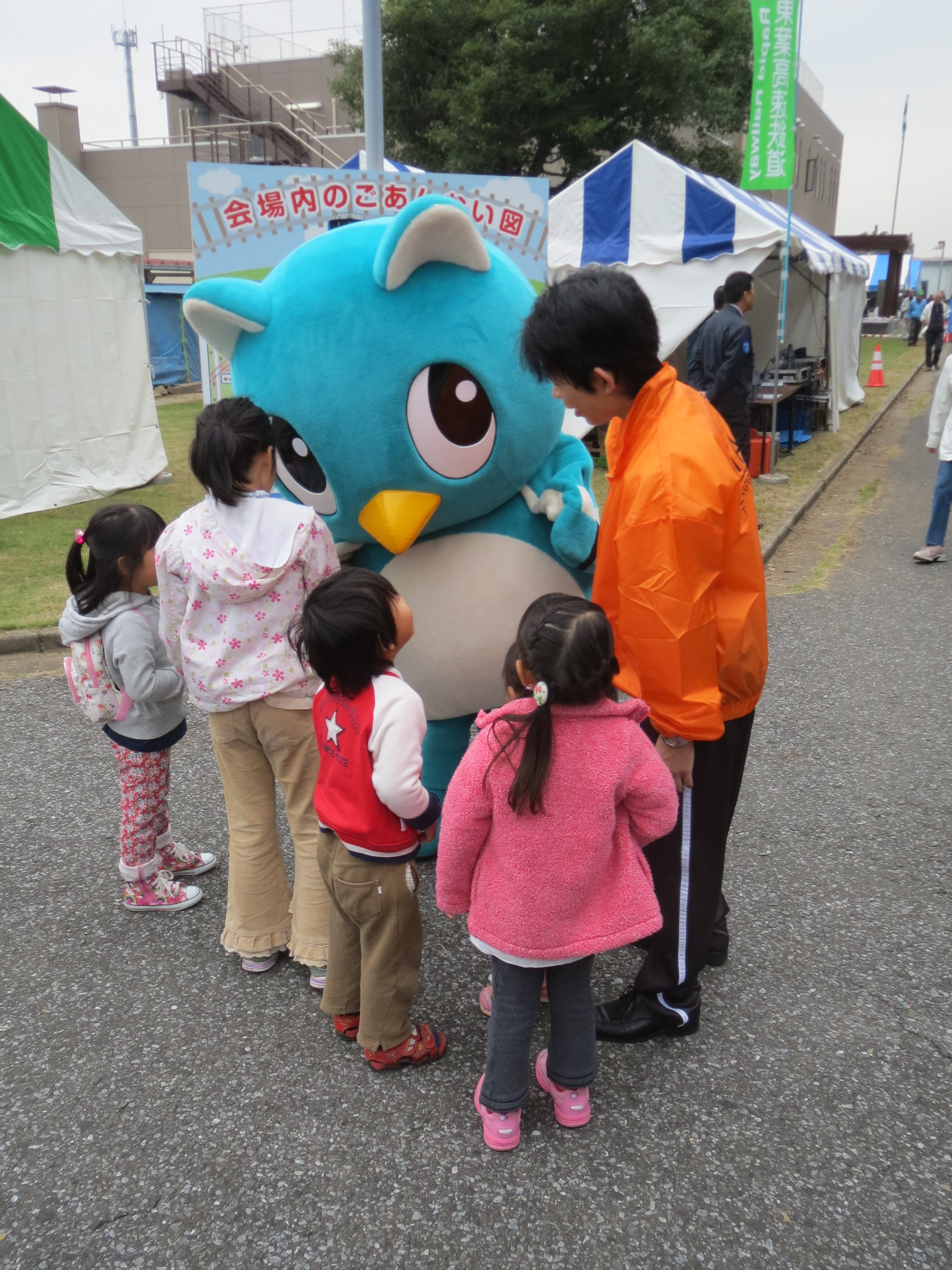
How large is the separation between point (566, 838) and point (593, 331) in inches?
40.5

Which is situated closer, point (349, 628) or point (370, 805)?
point (349, 628)

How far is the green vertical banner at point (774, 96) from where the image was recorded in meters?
9.45

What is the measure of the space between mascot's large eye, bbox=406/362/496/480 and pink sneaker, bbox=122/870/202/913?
5.20 ft

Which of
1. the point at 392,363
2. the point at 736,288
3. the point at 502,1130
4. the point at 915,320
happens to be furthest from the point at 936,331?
the point at 502,1130

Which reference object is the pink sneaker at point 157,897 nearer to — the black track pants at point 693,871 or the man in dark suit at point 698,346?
the black track pants at point 693,871

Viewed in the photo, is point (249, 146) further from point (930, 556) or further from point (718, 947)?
point (718, 947)

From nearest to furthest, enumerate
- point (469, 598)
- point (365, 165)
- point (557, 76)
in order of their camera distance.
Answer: point (469, 598) < point (365, 165) < point (557, 76)

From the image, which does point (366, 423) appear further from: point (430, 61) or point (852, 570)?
point (430, 61)

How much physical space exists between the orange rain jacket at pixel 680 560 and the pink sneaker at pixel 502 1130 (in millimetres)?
924

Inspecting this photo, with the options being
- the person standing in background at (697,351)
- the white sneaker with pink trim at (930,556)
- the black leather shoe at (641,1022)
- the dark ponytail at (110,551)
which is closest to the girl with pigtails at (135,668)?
the dark ponytail at (110,551)

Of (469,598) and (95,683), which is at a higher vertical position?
(469,598)

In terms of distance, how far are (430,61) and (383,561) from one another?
19.7m

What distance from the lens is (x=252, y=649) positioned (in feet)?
→ 7.83

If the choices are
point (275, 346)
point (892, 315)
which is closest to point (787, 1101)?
point (275, 346)
